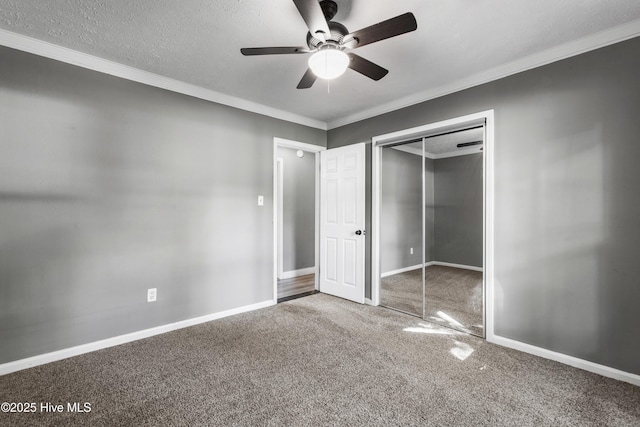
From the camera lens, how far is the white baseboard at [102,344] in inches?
87.0

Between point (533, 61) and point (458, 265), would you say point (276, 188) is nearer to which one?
point (458, 265)

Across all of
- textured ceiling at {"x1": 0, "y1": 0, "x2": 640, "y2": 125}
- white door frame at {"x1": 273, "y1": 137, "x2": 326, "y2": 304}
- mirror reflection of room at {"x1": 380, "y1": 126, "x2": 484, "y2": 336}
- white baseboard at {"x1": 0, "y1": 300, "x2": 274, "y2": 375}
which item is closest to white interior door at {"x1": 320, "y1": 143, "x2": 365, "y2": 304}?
white door frame at {"x1": 273, "y1": 137, "x2": 326, "y2": 304}

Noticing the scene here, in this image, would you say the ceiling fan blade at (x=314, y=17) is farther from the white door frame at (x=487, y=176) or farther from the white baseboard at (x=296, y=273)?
the white baseboard at (x=296, y=273)

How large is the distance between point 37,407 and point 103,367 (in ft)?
1.48

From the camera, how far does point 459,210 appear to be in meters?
3.11

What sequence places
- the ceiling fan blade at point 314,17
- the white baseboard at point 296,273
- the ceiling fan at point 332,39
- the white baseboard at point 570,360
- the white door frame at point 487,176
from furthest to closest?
the white baseboard at point 296,273
the white door frame at point 487,176
the white baseboard at point 570,360
the ceiling fan at point 332,39
the ceiling fan blade at point 314,17

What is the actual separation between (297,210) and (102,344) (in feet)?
11.4

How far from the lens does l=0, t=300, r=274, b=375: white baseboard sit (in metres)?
2.21

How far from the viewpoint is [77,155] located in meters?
2.46

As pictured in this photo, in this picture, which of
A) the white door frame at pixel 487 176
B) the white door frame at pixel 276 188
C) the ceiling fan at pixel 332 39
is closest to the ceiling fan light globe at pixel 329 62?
the ceiling fan at pixel 332 39

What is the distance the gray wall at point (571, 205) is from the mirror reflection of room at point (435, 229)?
0.29m

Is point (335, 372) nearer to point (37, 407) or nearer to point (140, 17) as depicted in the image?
point (37, 407)

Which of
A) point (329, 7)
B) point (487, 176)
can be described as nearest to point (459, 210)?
point (487, 176)

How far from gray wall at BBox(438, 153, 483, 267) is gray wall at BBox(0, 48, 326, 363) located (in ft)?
7.13
